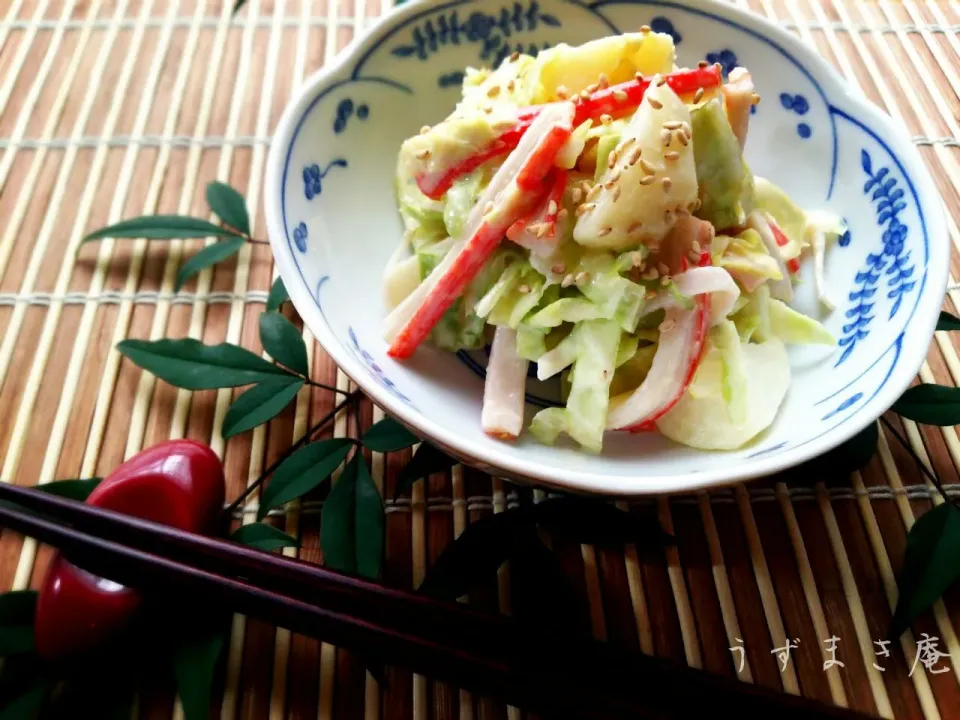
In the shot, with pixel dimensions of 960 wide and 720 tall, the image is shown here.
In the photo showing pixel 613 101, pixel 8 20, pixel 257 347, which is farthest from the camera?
pixel 8 20

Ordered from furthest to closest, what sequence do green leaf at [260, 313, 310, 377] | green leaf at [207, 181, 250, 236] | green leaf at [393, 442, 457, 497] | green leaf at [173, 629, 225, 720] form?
green leaf at [207, 181, 250, 236]
green leaf at [260, 313, 310, 377]
green leaf at [393, 442, 457, 497]
green leaf at [173, 629, 225, 720]

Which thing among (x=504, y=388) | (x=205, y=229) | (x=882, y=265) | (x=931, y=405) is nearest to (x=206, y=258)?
(x=205, y=229)

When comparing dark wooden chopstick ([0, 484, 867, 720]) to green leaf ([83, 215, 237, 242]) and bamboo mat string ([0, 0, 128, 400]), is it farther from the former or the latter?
green leaf ([83, 215, 237, 242])

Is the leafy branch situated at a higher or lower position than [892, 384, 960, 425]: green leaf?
lower

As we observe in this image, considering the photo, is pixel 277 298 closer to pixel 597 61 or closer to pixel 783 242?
pixel 597 61

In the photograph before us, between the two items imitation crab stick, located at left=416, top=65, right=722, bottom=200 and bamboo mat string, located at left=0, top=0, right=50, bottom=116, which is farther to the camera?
bamboo mat string, located at left=0, top=0, right=50, bottom=116

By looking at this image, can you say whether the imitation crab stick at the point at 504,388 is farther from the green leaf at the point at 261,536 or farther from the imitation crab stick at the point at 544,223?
the green leaf at the point at 261,536

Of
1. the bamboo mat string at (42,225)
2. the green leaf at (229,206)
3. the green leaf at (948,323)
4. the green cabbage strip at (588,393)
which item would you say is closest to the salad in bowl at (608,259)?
the green cabbage strip at (588,393)

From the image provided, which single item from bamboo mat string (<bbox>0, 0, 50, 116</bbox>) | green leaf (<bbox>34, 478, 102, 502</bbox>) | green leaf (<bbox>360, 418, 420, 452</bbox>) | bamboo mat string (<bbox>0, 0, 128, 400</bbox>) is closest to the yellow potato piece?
green leaf (<bbox>360, 418, 420, 452</bbox>)
